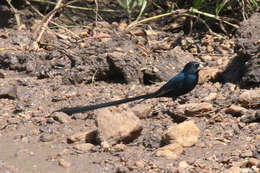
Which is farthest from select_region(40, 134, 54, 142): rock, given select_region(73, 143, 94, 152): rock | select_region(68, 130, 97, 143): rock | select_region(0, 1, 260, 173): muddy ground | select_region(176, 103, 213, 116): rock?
select_region(176, 103, 213, 116): rock

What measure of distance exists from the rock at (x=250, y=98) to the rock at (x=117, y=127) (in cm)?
102

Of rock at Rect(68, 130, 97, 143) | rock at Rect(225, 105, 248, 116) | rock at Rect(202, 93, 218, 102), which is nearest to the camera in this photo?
rock at Rect(68, 130, 97, 143)

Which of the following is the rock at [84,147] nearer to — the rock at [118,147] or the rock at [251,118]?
the rock at [118,147]

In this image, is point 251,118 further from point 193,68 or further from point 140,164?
point 140,164

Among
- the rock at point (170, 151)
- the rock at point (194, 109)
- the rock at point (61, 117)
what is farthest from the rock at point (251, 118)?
the rock at point (61, 117)

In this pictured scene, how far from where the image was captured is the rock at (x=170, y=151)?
12.7ft

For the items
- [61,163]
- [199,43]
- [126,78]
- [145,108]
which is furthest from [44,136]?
[199,43]

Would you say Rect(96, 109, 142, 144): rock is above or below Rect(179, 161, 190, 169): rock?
above

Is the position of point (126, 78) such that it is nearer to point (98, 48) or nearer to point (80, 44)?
point (98, 48)

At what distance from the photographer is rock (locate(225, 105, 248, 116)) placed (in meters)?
4.56

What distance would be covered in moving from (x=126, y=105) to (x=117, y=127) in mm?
999

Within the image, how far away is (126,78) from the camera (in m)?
5.48

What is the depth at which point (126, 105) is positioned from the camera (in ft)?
16.6

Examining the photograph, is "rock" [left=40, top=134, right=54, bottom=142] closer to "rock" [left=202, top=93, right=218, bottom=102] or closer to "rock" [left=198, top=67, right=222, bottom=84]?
"rock" [left=202, top=93, right=218, bottom=102]
